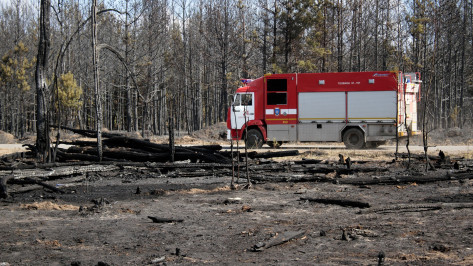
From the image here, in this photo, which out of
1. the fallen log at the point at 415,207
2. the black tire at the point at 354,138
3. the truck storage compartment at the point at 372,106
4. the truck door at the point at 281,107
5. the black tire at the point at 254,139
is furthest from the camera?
the black tire at the point at 254,139

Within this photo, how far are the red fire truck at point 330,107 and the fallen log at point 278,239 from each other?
15477mm

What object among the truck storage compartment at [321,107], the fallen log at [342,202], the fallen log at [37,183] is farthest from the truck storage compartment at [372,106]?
the fallen log at [37,183]

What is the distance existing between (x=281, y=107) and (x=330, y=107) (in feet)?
7.70

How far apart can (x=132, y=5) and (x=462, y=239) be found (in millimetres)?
32048

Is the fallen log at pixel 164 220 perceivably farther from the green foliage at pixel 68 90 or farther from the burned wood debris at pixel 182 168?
the green foliage at pixel 68 90

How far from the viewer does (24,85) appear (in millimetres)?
42906

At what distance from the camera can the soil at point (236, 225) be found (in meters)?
5.15

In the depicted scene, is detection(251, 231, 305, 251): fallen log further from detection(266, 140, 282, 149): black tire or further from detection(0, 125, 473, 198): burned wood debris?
detection(266, 140, 282, 149): black tire

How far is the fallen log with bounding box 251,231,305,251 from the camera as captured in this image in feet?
17.7

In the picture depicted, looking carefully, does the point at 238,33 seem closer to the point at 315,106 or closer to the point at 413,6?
the point at 413,6

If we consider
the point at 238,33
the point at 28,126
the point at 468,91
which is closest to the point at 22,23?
the point at 28,126

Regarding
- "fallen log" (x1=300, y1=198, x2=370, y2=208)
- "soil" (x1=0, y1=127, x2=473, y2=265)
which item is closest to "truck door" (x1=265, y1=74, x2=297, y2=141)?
"soil" (x1=0, y1=127, x2=473, y2=265)

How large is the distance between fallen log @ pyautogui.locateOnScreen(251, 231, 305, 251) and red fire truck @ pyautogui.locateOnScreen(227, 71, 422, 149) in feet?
50.8

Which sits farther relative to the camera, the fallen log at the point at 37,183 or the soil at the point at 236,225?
the fallen log at the point at 37,183
